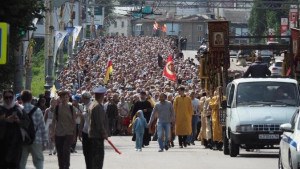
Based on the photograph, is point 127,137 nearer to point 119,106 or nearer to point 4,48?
point 119,106

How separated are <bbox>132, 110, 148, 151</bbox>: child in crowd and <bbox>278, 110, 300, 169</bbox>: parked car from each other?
10.0 m

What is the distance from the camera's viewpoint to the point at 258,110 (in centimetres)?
2362

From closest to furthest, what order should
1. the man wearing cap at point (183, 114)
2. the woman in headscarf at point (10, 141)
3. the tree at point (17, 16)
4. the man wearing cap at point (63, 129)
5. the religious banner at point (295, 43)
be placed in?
the woman in headscarf at point (10, 141), the man wearing cap at point (63, 129), the tree at point (17, 16), the religious banner at point (295, 43), the man wearing cap at point (183, 114)

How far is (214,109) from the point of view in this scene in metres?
27.6

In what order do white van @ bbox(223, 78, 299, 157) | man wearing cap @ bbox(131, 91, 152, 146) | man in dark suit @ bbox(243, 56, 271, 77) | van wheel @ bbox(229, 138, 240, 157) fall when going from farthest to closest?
man wearing cap @ bbox(131, 91, 152, 146) < man in dark suit @ bbox(243, 56, 271, 77) < van wheel @ bbox(229, 138, 240, 157) < white van @ bbox(223, 78, 299, 157)

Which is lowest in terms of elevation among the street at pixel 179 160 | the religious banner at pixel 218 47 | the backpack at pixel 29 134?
the street at pixel 179 160

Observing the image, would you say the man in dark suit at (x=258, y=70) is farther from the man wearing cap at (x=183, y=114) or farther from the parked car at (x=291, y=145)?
the parked car at (x=291, y=145)

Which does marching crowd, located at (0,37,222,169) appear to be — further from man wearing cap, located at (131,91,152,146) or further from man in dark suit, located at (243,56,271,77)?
man in dark suit, located at (243,56,271,77)

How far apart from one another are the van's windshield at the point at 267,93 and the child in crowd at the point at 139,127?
4128 millimetres

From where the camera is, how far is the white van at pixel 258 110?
23.2m

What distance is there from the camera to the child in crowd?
27984 mm

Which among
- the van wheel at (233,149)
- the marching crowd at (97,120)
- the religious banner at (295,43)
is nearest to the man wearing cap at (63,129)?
the marching crowd at (97,120)

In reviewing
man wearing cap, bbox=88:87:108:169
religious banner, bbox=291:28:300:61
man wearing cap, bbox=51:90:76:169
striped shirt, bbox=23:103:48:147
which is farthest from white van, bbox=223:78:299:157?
striped shirt, bbox=23:103:48:147

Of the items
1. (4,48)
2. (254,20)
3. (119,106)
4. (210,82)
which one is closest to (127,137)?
(119,106)
